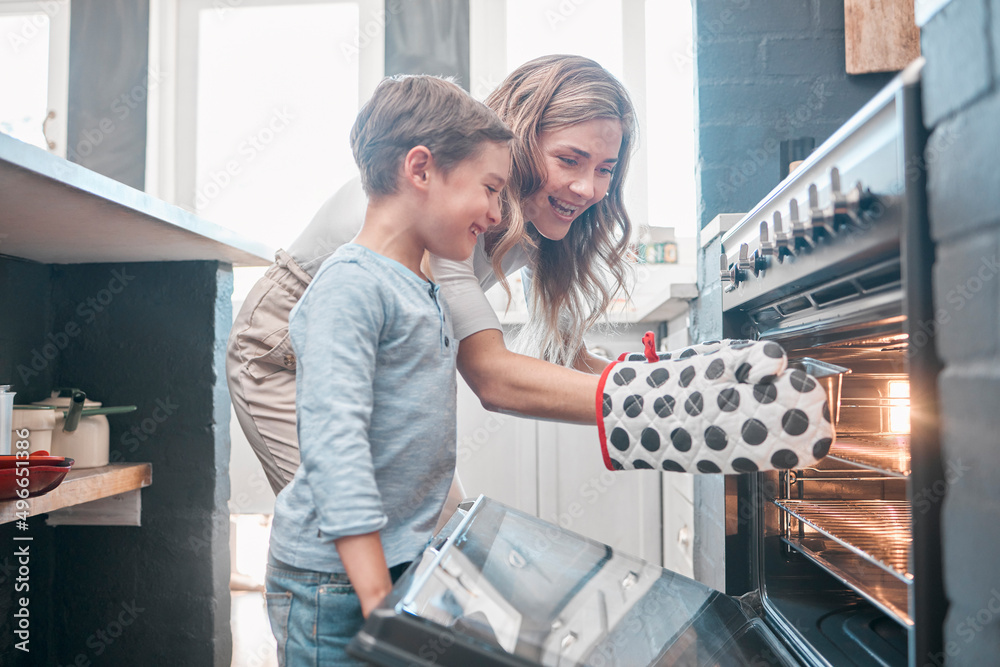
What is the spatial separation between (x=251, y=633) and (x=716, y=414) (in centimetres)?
191

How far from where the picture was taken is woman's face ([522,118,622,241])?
115 cm

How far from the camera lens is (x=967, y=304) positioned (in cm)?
51

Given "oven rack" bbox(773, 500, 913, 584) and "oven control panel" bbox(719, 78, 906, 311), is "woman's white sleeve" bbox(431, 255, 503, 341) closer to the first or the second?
"oven control panel" bbox(719, 78, 906, 311)

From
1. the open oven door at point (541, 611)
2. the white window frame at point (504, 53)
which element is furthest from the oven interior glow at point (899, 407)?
the white window frame at point (504, 53)

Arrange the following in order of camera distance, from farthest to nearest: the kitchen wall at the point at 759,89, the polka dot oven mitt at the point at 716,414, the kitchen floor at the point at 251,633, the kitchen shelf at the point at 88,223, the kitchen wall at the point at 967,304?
the kitchen floor at the point at 251,633 → the kitchen wall at the point at 759,89 → the kitchen shelf at the point at 88,223 → the polka dot oven mitt at the point at 716,414 → the kitchen wall at the point at 967,304

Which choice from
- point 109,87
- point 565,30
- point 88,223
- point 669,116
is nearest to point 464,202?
point 88,223

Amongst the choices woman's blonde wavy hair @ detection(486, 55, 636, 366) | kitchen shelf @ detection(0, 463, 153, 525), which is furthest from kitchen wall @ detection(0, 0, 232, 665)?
woman's blonde wavy hair @ detection(486, 55, 636, 366)

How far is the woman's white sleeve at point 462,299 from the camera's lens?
0.98 meters

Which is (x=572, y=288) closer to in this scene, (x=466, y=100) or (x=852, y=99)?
(x=466, y=100)

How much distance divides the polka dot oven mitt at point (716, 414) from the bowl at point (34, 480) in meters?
0.83

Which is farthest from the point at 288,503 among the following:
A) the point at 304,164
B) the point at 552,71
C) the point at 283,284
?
the point at 304,164

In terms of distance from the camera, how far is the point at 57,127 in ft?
10.3

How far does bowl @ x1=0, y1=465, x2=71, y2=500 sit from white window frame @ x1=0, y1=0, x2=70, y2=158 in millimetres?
2542

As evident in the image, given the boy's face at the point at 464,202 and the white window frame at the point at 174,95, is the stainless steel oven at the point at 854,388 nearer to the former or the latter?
the boy's face at the point at 464,202
